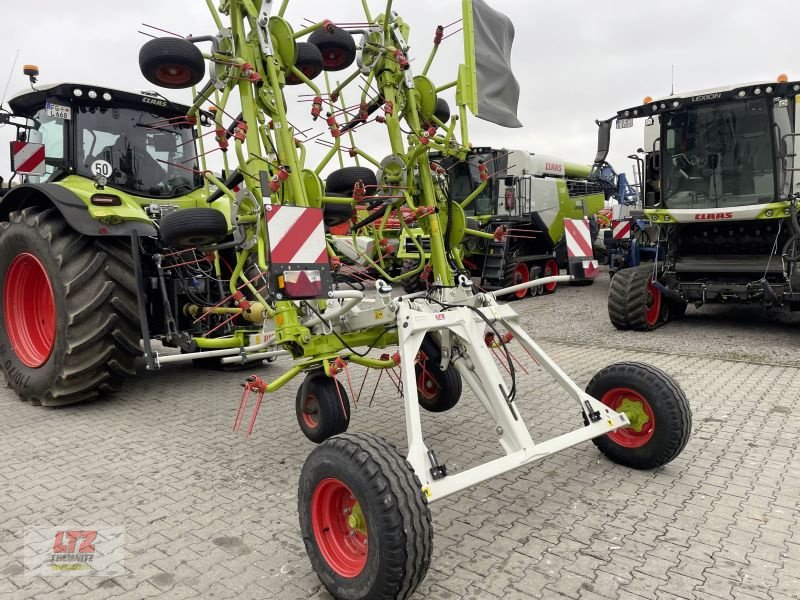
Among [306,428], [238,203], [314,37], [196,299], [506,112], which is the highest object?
[314,37]

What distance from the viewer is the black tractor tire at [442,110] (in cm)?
427

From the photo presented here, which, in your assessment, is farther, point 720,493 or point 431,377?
point 431,377

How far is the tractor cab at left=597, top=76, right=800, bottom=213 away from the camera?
6.68 meters

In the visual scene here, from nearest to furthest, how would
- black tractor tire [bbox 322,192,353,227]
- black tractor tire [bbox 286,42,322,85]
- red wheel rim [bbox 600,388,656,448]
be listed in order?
red wheel rim [bbox 600,388,656,448] < black tractor tire [bbox 286,42,322,85] < black tractor tire [bbox 322,192,353,227]

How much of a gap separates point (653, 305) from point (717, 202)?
146 centimetres

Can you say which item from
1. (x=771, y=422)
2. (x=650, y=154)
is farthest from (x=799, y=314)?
(x=771, y=422)

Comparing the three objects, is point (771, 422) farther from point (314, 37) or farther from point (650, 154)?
point (650, 154)

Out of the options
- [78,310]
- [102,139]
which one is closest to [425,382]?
[78,310]

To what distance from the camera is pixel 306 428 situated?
11.0 feet

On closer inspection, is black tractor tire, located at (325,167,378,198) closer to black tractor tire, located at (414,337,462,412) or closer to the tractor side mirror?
black tractor tire, located at (414,337,462,412)

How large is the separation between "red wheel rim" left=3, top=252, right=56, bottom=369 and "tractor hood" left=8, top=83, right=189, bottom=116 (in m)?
1.36

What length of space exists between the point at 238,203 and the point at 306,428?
140 cm

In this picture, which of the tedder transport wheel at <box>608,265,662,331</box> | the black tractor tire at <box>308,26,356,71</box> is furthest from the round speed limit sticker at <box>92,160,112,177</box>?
the tedder transport wheel at <box>608,265,662,331</box>

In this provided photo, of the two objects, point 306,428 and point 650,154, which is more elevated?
point 650,154
